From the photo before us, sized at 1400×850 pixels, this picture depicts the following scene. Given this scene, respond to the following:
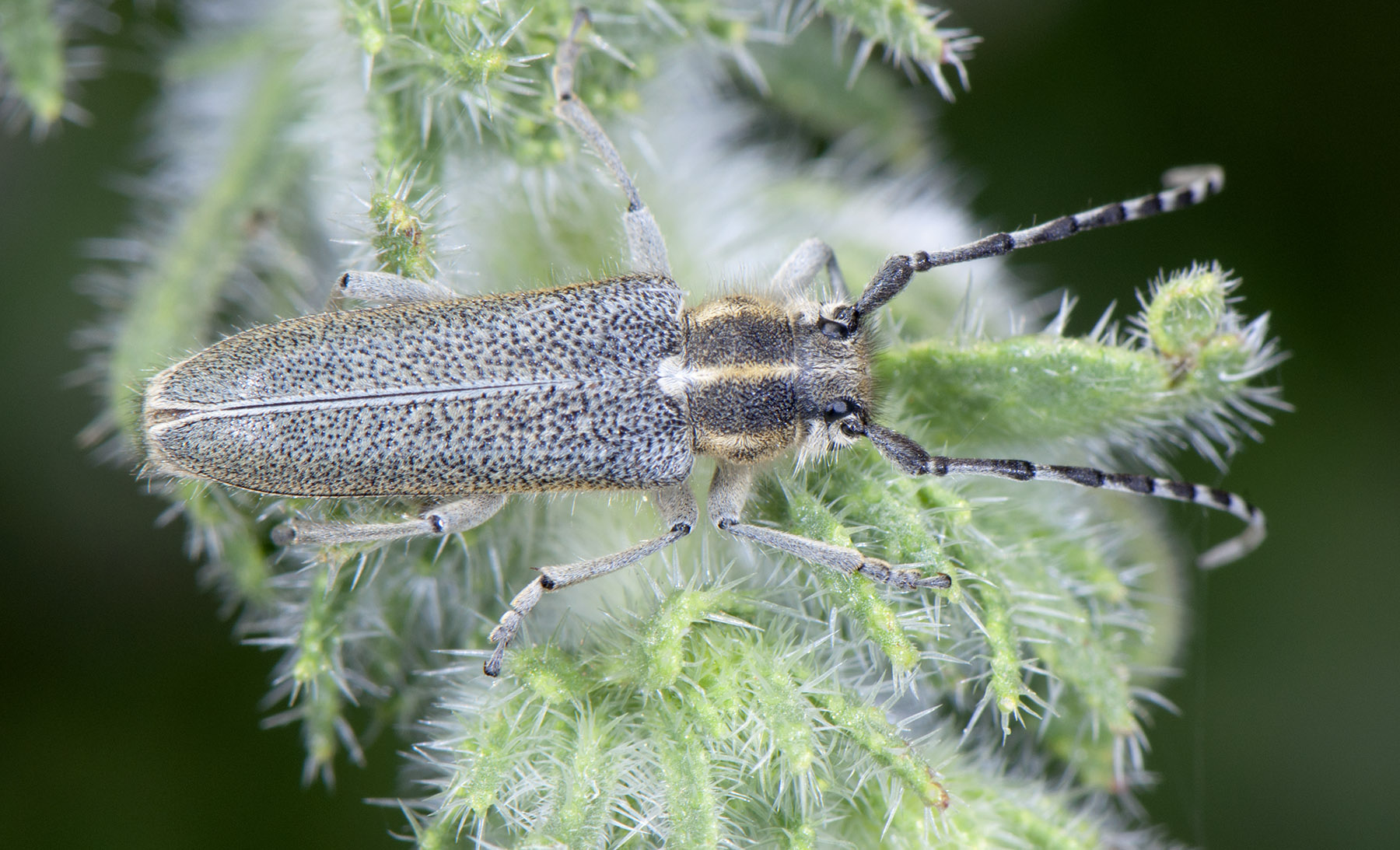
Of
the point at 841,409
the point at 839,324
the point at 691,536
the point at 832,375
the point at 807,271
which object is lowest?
the point at 691,536

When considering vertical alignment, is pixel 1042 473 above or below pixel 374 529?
above

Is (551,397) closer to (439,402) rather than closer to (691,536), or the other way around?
(439,402)

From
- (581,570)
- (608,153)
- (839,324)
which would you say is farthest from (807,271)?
(581,570)

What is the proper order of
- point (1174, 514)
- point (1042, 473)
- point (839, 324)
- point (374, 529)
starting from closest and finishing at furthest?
point (374, 529)
point (1042, 473)
point (839, 324)
point (1174, 514)

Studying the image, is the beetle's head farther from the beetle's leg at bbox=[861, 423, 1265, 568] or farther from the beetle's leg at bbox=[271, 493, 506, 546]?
the beetle's leg at bbox=[271, 493, 506, 546]

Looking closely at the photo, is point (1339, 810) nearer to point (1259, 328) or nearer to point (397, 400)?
point (1259, 328)

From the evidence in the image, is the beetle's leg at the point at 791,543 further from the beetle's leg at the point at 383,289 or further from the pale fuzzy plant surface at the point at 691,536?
the beetle's leg at the point at 383,289

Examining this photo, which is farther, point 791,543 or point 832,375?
point 832,375
